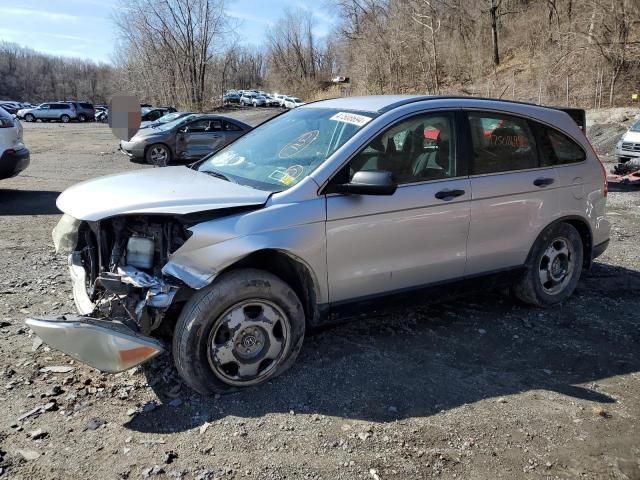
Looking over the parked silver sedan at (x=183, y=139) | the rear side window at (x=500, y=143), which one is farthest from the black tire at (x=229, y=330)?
the parked silver sedan at (x=183, y=139)

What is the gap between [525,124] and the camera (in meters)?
4.68

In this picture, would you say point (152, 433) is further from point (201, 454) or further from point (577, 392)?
point (577, 392)

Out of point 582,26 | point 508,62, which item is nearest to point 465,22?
point 508,62

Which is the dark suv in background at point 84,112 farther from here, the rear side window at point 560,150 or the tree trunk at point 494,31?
the rear side window at point 560,150

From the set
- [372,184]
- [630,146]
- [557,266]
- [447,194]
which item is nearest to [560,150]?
[557,266]

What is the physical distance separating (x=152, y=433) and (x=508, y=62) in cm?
4524

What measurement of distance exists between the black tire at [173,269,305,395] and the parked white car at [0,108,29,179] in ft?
25.8

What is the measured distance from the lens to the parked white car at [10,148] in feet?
30.9

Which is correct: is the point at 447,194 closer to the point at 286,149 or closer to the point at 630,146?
the point at 286,149

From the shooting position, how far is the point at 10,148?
31.2 ft

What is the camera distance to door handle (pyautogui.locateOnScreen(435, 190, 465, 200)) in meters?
4.02

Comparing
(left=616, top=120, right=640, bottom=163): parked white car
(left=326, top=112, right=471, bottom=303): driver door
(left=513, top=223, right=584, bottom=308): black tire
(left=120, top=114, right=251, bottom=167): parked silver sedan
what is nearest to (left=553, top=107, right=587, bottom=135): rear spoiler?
(left=513, top=223, right=584, bottom=308): black tire

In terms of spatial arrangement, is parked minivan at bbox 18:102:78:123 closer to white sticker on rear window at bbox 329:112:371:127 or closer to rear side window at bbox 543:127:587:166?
white sticker on rear window at bbox 329:112:371:127

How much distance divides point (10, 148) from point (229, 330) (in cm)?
804
